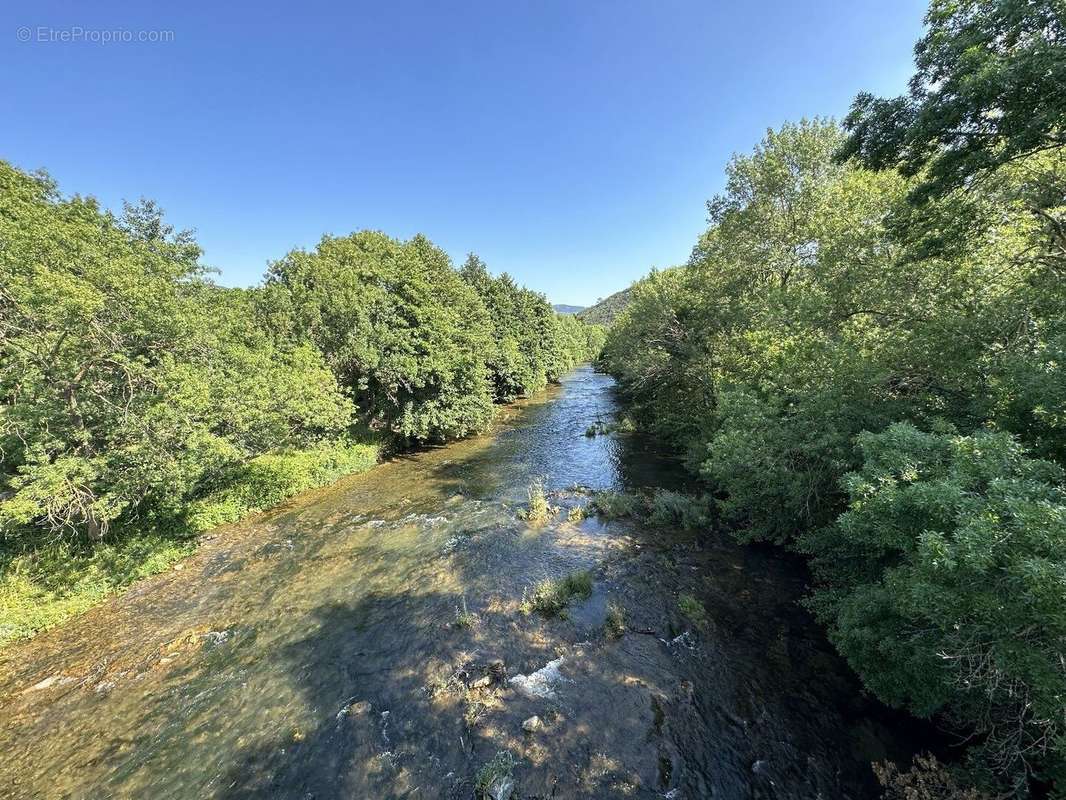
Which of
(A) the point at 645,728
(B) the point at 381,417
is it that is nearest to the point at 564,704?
(A) the point at 645,728

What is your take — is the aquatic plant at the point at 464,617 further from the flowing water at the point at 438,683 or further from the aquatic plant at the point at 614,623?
the aquatic plant at the point at 614,623

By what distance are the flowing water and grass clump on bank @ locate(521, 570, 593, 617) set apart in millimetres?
366

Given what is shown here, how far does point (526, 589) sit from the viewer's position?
1318 centimetres

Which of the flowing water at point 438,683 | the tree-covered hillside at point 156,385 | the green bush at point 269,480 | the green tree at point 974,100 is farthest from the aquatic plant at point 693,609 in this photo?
the green bush at point 269,480

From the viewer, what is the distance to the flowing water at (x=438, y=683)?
780 cm

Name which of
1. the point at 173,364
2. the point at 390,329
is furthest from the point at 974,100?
the point at 390,329

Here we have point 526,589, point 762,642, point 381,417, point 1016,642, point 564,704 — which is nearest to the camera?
point 1016,642

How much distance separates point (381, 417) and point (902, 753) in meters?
28.8

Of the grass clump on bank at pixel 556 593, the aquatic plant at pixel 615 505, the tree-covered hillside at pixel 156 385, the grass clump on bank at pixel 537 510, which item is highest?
the tree-covered hillside at pixel 156 385

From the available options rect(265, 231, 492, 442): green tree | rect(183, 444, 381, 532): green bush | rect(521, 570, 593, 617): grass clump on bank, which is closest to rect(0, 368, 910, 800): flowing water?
rect(521, 570, 593, 617): grass clump on bank

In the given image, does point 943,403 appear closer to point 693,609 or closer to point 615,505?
point 693,609

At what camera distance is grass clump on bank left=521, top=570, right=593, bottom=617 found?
40.0 feet

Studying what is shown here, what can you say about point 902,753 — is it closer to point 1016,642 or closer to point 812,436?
point 1016,642

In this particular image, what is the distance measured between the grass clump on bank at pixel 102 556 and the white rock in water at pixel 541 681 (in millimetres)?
13644
